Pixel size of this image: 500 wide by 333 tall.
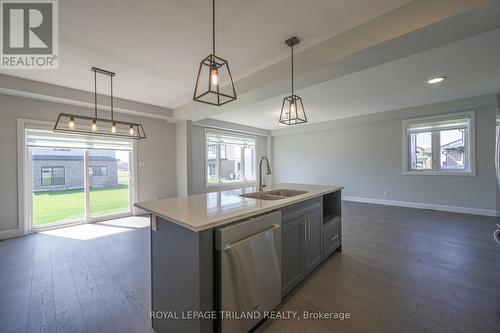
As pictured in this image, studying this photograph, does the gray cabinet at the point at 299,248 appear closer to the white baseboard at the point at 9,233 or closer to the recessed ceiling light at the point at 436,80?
the recessed ceiling light at the point at 436,80

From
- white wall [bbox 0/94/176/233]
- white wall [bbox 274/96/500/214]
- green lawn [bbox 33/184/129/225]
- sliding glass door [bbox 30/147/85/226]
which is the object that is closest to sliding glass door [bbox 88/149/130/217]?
green lawn [bbox 33/184/129/225]

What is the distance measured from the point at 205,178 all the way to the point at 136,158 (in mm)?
1989

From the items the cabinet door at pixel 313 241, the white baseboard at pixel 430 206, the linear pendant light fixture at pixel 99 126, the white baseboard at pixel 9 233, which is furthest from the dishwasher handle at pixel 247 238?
the white baseboard at pixel 430 206

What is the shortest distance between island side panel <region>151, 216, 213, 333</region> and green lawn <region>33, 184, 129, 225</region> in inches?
155

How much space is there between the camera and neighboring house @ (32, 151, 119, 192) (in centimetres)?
385

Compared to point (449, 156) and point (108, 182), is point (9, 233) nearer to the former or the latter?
point (108, 182)

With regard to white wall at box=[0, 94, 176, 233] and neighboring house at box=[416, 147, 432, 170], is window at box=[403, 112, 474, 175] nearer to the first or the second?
neighboring house at box=[416, 147, 432, 170]

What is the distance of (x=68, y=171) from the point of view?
4129 millimetres

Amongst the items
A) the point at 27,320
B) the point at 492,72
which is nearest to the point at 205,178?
the point at 27,320

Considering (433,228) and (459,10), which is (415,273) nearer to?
A: (433,228)

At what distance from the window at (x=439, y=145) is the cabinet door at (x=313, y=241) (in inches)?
183

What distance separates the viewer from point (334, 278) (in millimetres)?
2201

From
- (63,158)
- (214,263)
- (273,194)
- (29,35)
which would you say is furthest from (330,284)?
(63,158)

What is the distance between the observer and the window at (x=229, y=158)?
640 centimetres
